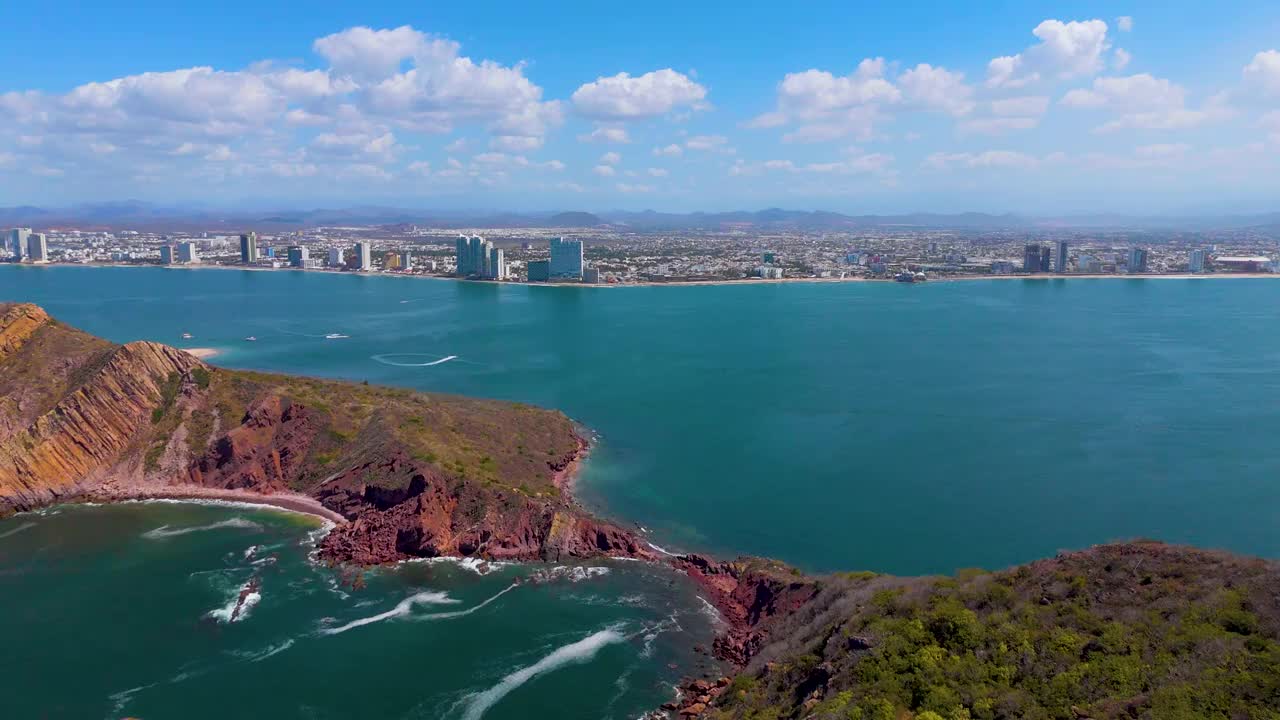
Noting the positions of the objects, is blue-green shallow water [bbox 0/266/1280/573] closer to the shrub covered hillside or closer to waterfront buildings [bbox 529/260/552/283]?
the shrub covered hillside

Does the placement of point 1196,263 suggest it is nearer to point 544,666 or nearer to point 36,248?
point 544,666

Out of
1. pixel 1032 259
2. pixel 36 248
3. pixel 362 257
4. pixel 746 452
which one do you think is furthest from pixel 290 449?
pixel 36 248

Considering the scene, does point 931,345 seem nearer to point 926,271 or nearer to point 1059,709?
point 1059,709

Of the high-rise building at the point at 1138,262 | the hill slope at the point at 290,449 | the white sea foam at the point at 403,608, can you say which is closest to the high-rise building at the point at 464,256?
the hill slope at the point at 290,449

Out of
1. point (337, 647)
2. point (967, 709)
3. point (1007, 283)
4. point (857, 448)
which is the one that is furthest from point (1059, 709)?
point (1007, 283)

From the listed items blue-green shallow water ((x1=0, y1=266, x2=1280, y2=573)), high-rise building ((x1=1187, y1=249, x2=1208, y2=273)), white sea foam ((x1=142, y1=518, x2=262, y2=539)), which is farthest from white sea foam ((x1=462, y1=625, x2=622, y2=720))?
high-rise building ((x1=1187, y1=249, x2=1208, y2=273))

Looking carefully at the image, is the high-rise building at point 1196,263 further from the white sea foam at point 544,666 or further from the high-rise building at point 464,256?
the white sea foam at point 544,666
